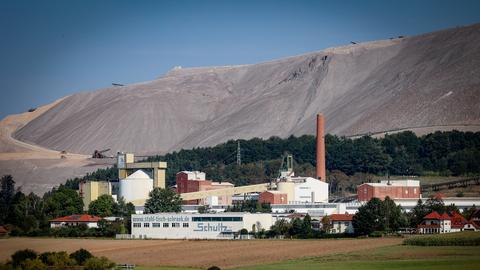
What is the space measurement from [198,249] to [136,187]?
40.1 metres

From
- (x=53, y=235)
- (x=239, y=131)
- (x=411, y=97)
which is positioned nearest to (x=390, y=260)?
(x=53, y=235)

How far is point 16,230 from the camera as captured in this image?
304 feet

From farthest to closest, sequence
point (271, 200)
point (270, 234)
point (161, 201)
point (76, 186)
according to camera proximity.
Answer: point (76, 186) < point (271, 200) < point (161, 201) < point (270, 234)

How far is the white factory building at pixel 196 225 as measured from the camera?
86.2m

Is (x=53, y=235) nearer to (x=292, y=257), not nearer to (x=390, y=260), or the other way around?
(x=292, y=257)

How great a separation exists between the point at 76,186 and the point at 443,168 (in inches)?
1727

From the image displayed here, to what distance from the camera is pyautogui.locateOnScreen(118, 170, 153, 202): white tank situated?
112 m

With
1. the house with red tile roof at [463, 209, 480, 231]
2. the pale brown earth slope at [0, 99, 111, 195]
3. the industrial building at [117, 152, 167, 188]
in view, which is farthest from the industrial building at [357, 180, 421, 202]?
the pale brown earth slope at [0, 99, 111, 195]

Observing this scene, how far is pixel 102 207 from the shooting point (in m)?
104

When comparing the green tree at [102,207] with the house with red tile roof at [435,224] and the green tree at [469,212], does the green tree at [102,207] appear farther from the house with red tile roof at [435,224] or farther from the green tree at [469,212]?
the house with red tile roof at [435,224]

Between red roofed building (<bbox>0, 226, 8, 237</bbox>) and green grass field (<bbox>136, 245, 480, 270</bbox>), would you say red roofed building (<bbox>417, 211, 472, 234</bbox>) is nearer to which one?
green grass field (<bbox>136, 245, 480, 270</bbox>)

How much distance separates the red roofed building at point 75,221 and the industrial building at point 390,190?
26.2 meters

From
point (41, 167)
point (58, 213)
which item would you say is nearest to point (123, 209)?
point (58, 213)

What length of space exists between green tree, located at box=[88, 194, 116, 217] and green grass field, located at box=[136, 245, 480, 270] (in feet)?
142
